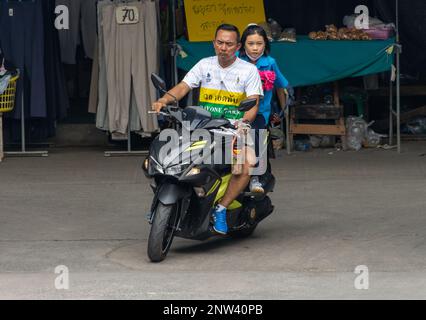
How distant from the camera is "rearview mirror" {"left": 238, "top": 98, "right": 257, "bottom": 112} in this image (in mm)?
8062

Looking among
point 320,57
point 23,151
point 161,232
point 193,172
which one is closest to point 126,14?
point 23,151

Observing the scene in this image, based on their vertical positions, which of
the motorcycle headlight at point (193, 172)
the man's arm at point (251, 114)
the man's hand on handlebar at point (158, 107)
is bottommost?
the motorcycle headlight at point (193, 172)

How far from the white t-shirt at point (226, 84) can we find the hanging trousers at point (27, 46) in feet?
15.3

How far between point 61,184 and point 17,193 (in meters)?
0.61

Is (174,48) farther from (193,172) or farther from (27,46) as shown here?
(193,172)

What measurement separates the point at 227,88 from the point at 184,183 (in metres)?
0.94

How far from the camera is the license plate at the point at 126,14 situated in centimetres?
1271

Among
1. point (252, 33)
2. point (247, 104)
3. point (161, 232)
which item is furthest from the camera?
point (252, 33)

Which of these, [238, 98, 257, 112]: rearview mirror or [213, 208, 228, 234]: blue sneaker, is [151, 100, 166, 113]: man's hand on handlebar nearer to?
[238, 98, 257, 112]: rearview mirror

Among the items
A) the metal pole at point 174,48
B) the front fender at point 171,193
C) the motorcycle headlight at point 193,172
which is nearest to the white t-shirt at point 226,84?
the motorcycle headlight at point 193,172

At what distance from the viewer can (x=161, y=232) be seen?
26.1 ft

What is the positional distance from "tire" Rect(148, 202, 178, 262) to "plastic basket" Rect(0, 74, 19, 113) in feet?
16.6

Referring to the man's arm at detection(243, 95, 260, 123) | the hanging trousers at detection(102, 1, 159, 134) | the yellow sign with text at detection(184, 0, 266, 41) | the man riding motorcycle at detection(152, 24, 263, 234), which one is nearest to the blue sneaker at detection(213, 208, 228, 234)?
the man riding motorcycle at detection(152, 24, 263, 234)

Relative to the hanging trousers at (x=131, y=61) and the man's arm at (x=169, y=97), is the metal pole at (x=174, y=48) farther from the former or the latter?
the man's arm at (x=169, y=97)
